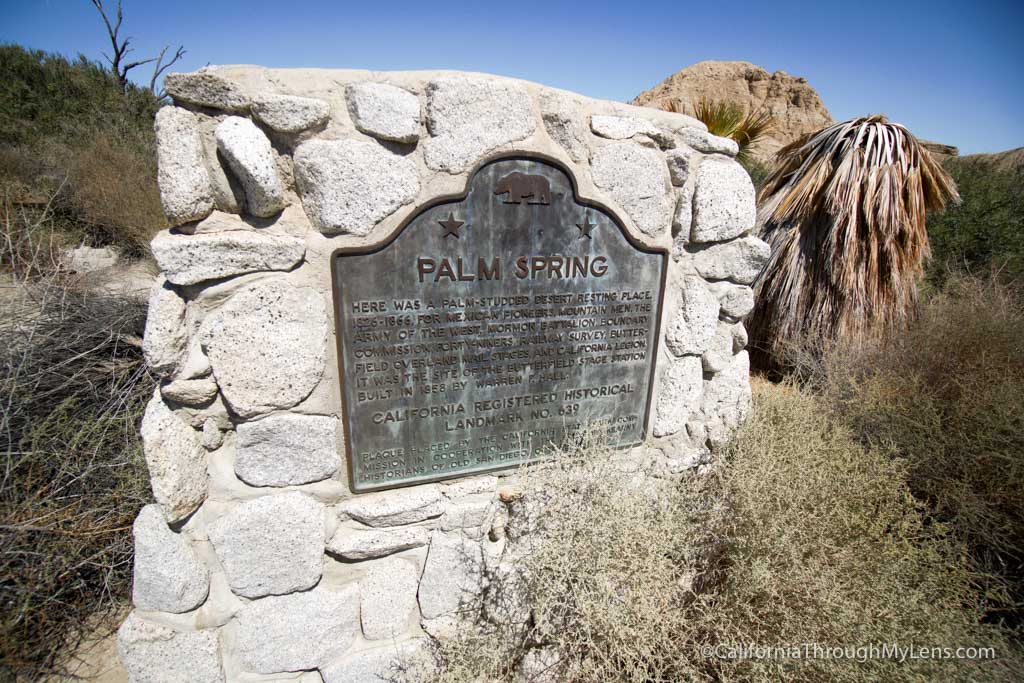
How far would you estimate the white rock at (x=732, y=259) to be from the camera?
2193 millimetres

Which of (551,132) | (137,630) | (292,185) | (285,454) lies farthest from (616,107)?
(137,630)

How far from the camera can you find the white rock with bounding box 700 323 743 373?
235 centimetres

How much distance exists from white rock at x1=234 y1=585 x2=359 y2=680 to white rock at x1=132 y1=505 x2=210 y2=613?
227mm

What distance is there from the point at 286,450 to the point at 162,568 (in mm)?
554

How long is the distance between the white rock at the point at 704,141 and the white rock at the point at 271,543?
217cm

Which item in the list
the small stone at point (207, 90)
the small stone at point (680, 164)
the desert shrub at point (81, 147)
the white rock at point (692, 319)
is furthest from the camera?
the desert shrub at point (81, 147)

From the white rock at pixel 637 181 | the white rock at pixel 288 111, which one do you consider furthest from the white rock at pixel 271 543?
the white rock at pixel 637 181

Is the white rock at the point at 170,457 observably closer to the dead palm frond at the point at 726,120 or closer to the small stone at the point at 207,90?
the small stone at the point at 207,90

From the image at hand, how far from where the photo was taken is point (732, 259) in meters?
2.23

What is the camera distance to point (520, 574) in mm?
2023

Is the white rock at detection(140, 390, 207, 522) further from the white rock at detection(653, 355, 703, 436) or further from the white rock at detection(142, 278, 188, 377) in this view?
the white rock at detection(653, 355, 703, 436)

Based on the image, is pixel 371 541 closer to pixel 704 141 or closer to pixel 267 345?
pixel 267 345

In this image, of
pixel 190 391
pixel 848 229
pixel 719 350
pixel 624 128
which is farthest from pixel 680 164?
pixel 848 229

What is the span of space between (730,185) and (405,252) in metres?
1.51
